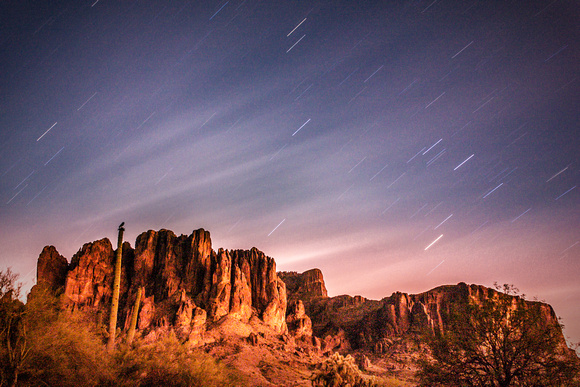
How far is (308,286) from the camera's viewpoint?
188500 millimetres

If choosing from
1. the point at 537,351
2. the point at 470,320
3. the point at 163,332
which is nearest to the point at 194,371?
the point at 470,320

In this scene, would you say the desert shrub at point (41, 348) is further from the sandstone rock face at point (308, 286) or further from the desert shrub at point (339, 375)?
the sandstone rock face at point (308, 286)

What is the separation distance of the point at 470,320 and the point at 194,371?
880 inches

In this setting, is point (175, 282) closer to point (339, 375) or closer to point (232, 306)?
point (232, 306)

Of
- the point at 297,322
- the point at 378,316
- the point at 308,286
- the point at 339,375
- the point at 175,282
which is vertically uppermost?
the point at 308,286

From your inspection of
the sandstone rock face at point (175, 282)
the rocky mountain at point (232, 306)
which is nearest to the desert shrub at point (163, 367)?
the rocky mountain at point (232, 306)

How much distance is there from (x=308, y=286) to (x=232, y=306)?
3496 inches

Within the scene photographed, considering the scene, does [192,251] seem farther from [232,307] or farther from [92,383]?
[92,383]

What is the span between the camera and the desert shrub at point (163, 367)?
2552 cm

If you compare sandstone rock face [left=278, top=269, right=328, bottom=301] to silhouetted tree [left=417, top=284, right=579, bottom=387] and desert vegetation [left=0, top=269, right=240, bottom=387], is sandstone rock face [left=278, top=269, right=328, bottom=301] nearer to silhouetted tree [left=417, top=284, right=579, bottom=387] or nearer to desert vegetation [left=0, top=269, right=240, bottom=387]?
desert vegetation [left=0, top=269, right=240, bottom=387]

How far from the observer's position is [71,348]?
2227cm

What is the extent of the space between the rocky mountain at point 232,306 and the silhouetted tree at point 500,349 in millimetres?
49195

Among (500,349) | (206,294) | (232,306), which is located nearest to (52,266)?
(206,294)


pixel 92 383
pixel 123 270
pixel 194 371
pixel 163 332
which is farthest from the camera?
pixel 123 270
